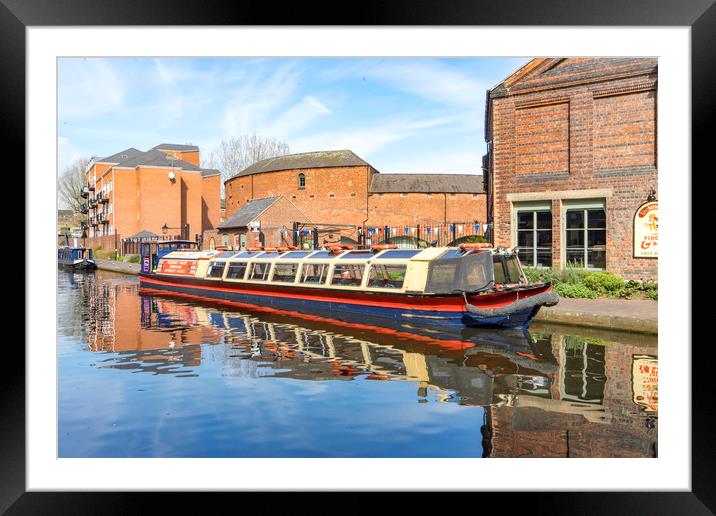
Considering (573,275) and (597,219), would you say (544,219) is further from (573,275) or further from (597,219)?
(573,275)

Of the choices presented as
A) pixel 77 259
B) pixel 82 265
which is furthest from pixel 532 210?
pixel 77 259

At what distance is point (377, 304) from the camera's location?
13719 mm

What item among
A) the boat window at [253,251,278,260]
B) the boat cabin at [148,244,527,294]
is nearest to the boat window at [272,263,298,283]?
the boat cabin at [148,244,527,294]

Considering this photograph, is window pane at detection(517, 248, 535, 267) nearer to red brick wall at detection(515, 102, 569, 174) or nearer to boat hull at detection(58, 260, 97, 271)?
red brick wall at detection(515, 102, 569, 174)

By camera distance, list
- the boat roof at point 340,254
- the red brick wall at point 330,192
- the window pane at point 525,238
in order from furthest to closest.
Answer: the red brick wall at point 330,192
the window pane at point 525,238
the boat roof at point 340,254

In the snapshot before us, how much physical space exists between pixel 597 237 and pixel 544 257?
5.09ft

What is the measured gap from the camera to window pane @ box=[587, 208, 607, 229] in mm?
15688

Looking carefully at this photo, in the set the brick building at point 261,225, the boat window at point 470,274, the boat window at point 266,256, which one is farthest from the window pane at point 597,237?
the brick building at point 261,225

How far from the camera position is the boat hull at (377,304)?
1175 centimetres

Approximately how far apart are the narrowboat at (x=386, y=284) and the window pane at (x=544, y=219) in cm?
332

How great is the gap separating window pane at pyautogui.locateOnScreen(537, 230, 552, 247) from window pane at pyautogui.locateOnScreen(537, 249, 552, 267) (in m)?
0.19

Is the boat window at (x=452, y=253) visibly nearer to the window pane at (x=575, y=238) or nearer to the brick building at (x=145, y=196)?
the window pane at (x=575, y=238)
